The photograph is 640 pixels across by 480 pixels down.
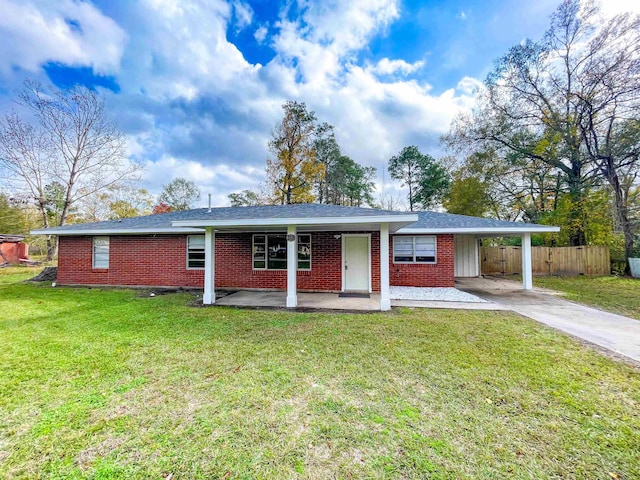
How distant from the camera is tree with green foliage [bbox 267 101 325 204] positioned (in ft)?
71.6

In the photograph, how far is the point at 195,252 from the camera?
421 inches

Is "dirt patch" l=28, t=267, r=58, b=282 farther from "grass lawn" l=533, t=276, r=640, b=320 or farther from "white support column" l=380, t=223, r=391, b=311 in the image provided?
"grass lawn" l=533, t=276, r=640, b=320

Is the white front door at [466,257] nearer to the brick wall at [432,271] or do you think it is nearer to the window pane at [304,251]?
the brick wall at [432,271]

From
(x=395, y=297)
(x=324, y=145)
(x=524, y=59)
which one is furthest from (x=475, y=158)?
(x=395, y=297)

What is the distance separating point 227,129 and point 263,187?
7.02m

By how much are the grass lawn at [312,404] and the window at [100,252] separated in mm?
6461

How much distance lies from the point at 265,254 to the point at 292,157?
1370 cm

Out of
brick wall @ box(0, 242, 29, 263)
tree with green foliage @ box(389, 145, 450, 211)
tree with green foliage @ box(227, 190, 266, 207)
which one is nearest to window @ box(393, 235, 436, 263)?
tree with green foliage @ box(389, 145, 450, 211)

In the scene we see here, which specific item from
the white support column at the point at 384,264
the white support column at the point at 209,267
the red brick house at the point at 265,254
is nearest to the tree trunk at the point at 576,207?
the red brick house at the point at 265,254

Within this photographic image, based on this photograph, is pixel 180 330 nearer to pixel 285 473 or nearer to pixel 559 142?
pixel 285 473

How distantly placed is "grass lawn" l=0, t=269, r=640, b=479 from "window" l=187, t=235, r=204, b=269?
5.31 metres

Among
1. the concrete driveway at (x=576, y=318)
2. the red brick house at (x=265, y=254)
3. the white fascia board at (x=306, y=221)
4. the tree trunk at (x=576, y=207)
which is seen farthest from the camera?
the tree trunk at (x=576, y=207)

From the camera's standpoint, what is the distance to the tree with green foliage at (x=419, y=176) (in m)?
24.7

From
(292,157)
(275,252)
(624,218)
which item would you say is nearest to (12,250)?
(292,157)
